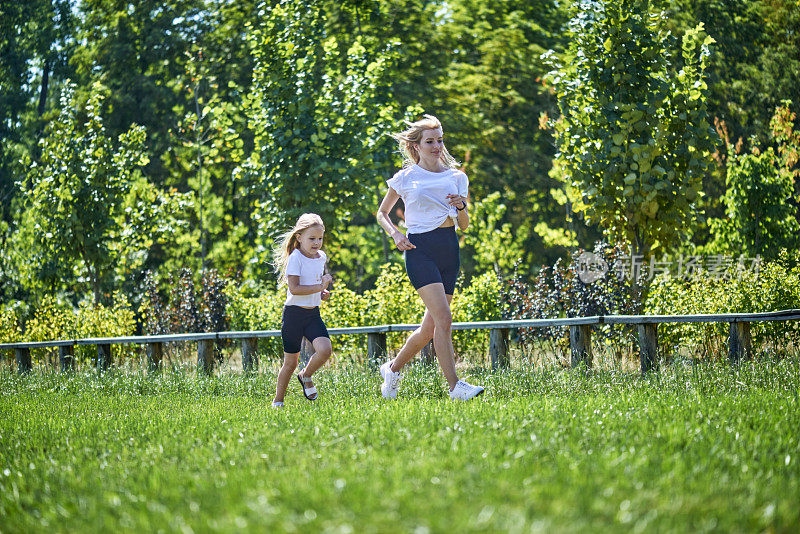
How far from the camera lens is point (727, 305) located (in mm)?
10188

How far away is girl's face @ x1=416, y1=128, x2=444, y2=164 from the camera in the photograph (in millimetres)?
6766

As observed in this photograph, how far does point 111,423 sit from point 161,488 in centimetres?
263

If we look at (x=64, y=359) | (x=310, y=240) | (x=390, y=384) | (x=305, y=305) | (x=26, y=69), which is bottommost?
(x=64, y=359)

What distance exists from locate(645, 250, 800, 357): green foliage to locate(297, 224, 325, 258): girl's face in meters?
4.64

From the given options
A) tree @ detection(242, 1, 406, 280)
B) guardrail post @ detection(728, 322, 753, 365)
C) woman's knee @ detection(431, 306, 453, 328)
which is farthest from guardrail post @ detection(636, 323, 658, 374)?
tree @ detection(242, 1, 406, 280)

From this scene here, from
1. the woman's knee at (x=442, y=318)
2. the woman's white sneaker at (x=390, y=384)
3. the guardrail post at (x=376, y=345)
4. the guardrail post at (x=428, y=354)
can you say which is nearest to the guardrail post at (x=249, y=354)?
the guardrail post at (x=376, y=345)

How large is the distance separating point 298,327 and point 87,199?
34.7ft

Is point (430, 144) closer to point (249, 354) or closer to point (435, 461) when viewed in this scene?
point (435, 461)

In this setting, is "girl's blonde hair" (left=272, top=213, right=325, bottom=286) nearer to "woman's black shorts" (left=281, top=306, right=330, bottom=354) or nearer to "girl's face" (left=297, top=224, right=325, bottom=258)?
"girl's face" (left=297, top=224, right=325, bottom=258)

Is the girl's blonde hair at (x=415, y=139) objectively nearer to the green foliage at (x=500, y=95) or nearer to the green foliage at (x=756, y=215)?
the green foliage at (x=756, y=215)

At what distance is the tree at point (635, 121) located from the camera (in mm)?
10758

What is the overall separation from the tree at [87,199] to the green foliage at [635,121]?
9.52 meters

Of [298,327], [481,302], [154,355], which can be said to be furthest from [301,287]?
[154,355]

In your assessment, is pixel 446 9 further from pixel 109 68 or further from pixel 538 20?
pixel 109 68
